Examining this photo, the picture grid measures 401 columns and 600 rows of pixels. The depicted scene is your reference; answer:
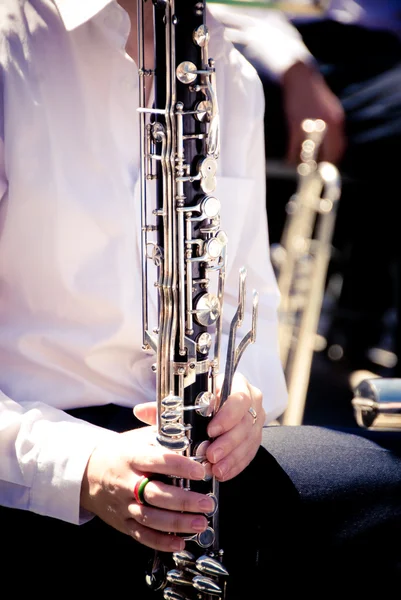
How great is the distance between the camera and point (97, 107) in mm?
859

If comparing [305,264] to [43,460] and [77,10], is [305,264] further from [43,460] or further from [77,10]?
[43,460]

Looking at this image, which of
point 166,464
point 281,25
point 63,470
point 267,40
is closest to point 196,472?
point 166,464

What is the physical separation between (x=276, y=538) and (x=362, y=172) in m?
2.02

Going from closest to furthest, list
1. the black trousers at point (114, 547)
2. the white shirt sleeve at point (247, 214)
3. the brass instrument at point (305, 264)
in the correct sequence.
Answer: the black trousers at point (114, 547) → the white shirt sleeve at point (247, 214) → the brass instrument at point (305, 264)

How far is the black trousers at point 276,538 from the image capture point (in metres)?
0.78

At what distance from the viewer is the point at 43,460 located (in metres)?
0.72

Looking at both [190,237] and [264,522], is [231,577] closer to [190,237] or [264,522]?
[264,522]

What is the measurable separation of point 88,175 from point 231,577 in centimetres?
55

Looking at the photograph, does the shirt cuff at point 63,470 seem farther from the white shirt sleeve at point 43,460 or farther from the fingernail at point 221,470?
the fingernail at point 221,470

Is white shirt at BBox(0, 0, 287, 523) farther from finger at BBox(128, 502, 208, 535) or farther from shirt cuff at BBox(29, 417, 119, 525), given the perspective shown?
finger at BBox(128, 502, 208, 535)

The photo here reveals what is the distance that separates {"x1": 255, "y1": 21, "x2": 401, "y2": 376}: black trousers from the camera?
2.51m

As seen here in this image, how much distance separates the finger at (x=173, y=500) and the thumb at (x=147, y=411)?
0.08 m

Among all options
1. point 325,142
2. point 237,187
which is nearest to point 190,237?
point 237,187

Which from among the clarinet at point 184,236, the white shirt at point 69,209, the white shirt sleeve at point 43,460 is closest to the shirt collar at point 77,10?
the white shirt at point 69,209
